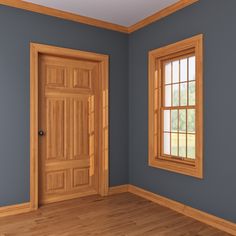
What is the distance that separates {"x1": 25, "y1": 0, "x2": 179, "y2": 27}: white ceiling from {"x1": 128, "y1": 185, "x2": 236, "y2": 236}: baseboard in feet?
9.51

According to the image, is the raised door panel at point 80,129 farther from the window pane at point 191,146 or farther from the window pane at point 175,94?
the window pane at point 191,146

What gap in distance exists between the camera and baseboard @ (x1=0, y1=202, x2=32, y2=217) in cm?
322

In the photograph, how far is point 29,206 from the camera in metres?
3.39

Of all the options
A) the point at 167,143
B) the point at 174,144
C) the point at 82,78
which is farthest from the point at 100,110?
the point at 174,144

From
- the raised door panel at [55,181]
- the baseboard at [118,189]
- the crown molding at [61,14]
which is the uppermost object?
the crown molding at [61,14]

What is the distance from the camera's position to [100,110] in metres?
4.12

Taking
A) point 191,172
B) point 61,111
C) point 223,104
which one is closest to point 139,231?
point 191,172

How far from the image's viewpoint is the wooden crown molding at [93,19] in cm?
A: 332

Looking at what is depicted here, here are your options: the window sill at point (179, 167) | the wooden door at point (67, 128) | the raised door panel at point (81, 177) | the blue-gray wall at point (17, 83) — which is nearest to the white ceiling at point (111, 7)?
the blue-gray wall at point (17, 83)

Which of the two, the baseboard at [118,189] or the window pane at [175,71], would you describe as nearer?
the window pane at [175,71]

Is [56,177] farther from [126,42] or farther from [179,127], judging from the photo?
[126,42]

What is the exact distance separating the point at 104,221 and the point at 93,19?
3102 mm

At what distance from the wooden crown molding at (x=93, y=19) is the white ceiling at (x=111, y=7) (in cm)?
7

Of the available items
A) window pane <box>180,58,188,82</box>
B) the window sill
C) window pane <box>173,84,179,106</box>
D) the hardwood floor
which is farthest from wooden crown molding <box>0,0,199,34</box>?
the hardwood floor
